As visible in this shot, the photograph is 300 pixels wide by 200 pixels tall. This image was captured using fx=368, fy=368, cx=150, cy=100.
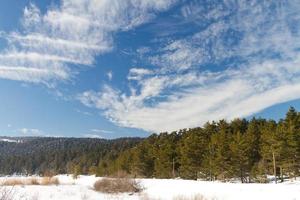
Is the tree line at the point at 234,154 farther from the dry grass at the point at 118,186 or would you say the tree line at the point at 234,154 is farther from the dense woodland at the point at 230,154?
the dry grass at the point at 118,186

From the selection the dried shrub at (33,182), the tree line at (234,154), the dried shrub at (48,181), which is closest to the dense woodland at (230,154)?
the tree line at (234,154)

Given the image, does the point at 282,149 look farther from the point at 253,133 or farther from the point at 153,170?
the point at 153,170

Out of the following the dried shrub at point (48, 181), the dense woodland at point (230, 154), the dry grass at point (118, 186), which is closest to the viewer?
the dry grass at point (118, 186)

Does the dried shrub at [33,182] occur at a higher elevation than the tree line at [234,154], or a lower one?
lower

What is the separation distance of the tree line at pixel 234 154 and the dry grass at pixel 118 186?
32.2ft

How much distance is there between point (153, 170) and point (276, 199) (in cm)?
6119

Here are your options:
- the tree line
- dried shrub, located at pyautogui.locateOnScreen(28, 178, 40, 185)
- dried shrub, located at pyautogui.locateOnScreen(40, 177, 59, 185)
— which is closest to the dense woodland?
the tree line

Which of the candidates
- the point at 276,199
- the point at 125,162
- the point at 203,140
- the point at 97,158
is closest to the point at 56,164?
the point at 97,158

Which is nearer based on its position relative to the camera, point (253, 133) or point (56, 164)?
point (253, 133)

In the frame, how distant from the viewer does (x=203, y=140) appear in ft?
210

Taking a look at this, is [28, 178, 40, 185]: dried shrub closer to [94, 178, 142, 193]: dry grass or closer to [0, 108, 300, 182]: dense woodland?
[0, 108, 300, 182]: dense woodland

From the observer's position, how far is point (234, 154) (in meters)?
53.9

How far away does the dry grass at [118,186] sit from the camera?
92.3 feet

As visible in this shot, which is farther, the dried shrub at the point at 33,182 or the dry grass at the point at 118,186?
the dried shrub at the point at 33,182
